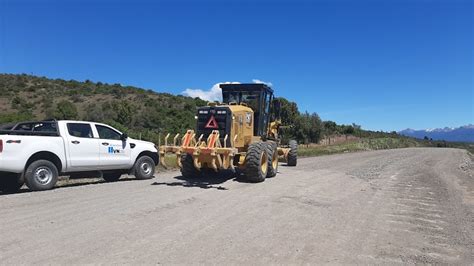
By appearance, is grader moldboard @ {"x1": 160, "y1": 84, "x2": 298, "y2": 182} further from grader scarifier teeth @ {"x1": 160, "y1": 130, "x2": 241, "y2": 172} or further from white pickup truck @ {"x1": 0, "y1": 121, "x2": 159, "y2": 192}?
white pickup truck @ {"x1": 0, "y1": 121, "x2": 159, "y2": 192}

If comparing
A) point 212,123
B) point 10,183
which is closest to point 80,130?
point 10,183

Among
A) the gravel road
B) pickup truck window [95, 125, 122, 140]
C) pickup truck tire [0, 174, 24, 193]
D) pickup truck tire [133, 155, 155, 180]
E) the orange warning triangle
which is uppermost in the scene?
the orange warning triangle

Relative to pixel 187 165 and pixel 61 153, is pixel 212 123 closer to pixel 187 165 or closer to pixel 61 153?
Result: pixel 187 165

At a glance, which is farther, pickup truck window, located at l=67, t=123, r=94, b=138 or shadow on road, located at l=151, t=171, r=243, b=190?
shadow on road, located at l=151, t=171, r=243, b=190

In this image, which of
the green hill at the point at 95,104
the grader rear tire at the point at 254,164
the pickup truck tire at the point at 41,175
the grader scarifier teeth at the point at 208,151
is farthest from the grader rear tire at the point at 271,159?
the green hill at the point at 95,104

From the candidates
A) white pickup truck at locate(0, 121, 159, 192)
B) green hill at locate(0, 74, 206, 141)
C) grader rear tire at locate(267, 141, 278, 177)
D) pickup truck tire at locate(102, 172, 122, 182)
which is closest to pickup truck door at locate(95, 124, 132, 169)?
white pickup truck at locate(0, 121, 159, 192)

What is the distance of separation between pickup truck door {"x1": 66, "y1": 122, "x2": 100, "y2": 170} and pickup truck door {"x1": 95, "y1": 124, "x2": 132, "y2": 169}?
0.81 ft

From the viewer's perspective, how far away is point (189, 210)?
29.9 feet

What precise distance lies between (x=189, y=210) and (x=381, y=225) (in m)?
3.76

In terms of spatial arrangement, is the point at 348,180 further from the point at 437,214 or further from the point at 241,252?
the point at 241,252

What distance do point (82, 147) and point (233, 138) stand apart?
179 inches

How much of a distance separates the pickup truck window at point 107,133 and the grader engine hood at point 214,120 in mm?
2602

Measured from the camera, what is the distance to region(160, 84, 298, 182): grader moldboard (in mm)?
13039

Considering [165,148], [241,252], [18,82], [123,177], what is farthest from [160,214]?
[18,82]
